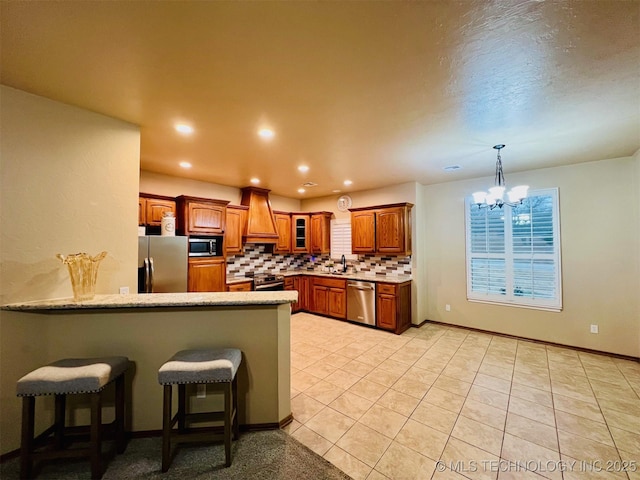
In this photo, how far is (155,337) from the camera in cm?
197

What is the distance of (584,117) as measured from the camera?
224cm

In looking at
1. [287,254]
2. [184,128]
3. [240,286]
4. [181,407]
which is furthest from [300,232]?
[181,407]

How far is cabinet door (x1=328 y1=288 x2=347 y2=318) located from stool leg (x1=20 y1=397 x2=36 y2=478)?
13.7 ft

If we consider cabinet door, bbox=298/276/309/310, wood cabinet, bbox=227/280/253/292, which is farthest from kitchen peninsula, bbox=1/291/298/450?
cabinet door, bbox=298/276/309/310

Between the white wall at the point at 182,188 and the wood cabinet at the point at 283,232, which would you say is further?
the wood cabinet at the point at 283,232

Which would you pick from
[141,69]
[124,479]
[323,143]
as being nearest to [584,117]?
Result: [323,143]

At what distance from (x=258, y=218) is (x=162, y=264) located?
219 cm

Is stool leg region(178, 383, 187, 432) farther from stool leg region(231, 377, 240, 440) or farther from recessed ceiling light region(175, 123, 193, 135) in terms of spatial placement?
recessed ceiling light region(175, 123, 193, 135)

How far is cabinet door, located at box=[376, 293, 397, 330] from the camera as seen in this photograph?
4273mm

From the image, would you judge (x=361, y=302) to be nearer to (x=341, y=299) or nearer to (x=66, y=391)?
(x=341, y=299)

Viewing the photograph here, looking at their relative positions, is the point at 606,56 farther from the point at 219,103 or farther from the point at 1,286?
the point at 1,286

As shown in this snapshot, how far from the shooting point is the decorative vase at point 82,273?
186 cm

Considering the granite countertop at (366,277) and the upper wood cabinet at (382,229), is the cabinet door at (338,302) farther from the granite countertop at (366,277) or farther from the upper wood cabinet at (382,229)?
the upper wood cabinet at (382,229)

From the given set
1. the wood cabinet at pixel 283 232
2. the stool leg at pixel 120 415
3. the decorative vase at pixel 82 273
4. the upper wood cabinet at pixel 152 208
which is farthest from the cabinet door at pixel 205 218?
the stool leg at pixel 120 415
